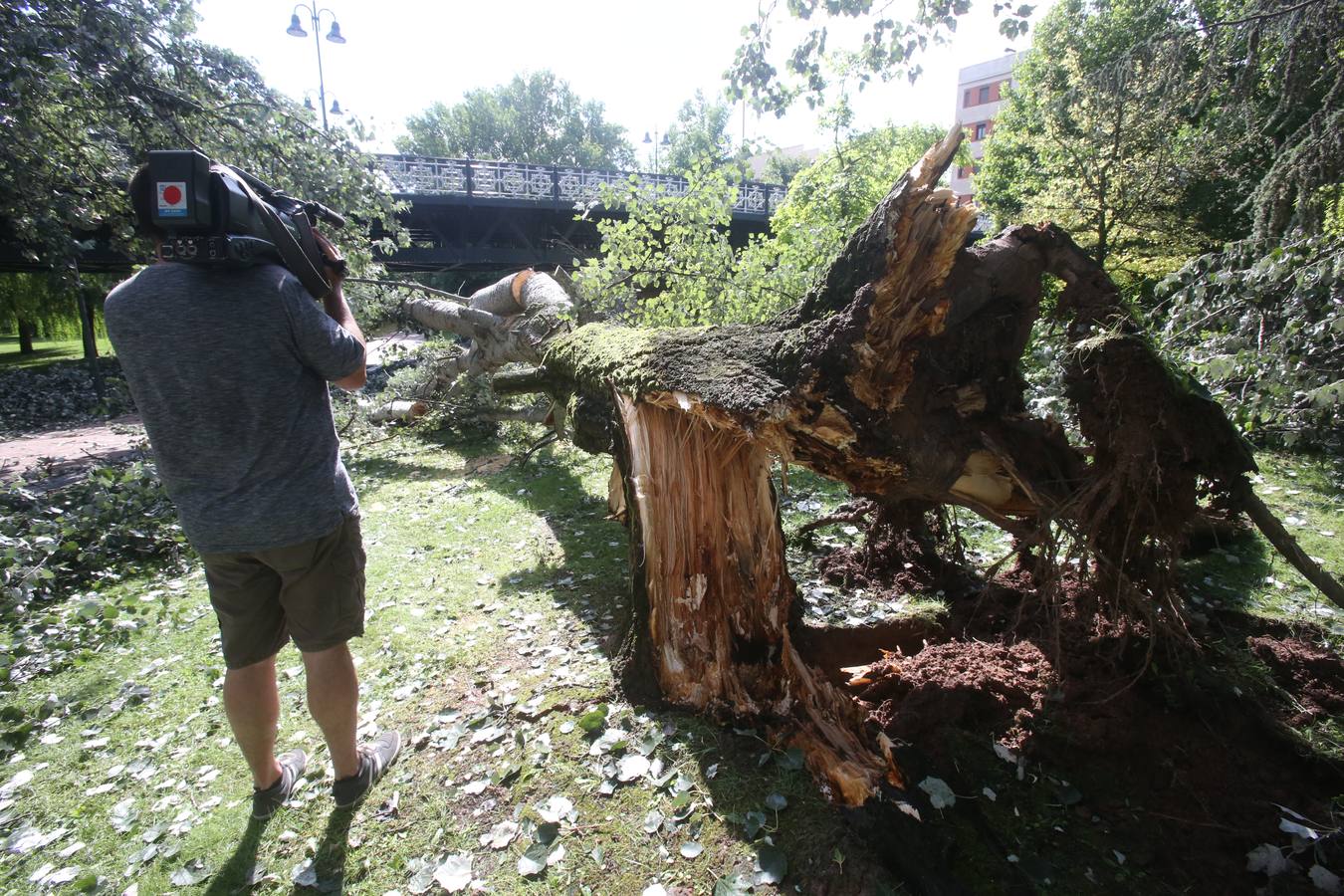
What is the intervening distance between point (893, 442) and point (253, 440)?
6.67 feet

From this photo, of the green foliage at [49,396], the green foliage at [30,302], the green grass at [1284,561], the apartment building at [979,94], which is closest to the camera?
the green grass at [1284,561]

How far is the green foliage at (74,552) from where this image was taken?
3641 millimetres

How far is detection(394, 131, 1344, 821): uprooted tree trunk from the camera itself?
2.00 metres

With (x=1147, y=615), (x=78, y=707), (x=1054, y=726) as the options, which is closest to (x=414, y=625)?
(x=78, y=707)

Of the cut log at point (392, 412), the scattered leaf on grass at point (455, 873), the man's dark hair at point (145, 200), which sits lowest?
the scattered leaf on grass at point (455, 873)

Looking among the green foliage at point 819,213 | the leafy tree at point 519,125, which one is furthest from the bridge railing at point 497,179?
the leafy tree at point 519,125

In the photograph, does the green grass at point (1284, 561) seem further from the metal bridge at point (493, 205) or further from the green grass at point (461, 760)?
the metal bridge at point (493, 205)

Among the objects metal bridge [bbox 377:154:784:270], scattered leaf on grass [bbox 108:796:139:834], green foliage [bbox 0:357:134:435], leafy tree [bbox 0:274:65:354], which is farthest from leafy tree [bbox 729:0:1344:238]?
leafy tree [bbox 0:274:65:354]

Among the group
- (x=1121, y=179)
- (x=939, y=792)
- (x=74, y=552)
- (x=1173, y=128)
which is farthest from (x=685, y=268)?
(x=1173, y=128)

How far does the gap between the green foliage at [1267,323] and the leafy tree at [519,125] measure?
5118 cm

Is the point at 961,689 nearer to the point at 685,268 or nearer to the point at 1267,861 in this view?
the point at 1267,861

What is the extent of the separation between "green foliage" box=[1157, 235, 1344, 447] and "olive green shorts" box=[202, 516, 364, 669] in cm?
339

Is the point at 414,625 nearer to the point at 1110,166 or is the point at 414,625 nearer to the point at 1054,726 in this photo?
the point at 1054,726

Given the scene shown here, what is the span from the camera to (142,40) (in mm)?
5348
